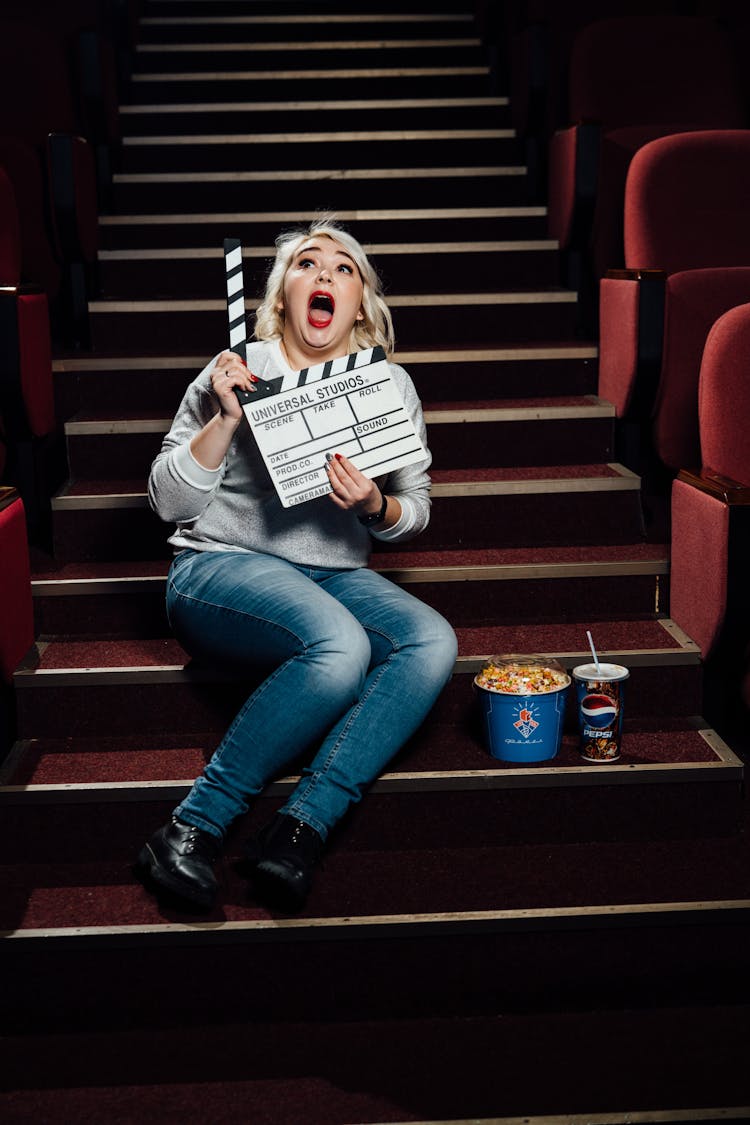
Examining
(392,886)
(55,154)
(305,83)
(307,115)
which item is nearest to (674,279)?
(392,886)

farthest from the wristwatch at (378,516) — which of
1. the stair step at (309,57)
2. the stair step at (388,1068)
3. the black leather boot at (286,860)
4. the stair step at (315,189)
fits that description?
the stair step at (309,57)

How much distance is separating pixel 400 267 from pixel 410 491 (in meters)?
1.28

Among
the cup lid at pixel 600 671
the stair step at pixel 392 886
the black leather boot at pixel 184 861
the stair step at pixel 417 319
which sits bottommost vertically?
the stair step at pixel 392 886

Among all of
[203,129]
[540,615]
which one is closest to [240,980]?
[540,615]

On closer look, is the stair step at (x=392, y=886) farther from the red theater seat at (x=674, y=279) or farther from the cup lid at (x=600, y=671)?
the red theater seat at (x=674, y=279)

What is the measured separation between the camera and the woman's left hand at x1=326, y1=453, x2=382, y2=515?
1.62 metres

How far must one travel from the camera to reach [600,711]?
1655 millimetres

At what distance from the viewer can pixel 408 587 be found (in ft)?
6.56

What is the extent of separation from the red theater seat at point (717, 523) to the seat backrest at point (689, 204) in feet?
1.89

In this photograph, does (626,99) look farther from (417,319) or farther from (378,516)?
(378,516)

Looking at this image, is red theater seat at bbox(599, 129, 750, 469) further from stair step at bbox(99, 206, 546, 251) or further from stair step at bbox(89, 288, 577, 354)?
stair step at bbox(99, 206, 546, 251)

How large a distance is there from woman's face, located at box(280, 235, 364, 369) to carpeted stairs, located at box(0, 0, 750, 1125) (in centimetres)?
43

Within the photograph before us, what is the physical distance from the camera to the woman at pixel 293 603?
1.48m

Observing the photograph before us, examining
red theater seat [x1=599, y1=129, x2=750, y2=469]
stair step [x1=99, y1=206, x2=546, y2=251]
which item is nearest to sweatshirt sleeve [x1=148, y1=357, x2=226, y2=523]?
red theater seat [x1=599, y1=129, x2=750, y2=469]
